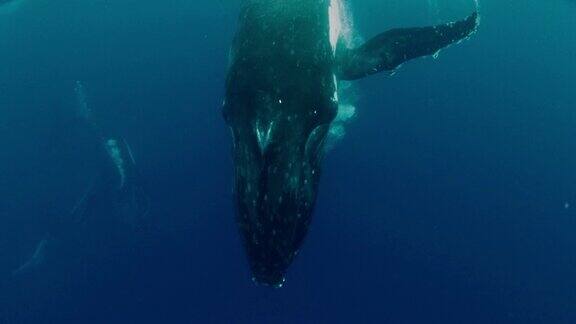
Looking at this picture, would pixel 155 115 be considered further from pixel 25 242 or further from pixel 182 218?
pixel 25 242

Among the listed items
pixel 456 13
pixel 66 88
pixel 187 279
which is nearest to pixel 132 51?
pixel 66 88

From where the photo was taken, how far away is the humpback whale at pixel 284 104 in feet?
30.5

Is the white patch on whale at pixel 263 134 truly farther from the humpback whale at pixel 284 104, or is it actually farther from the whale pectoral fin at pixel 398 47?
the whale pectoral fin at pixel 398 47

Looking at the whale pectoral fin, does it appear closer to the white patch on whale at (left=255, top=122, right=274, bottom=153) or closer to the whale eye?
the whale eye

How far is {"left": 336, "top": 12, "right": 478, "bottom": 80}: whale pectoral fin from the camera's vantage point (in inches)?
447

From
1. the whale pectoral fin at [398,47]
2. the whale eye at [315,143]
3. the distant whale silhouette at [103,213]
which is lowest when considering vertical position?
the distant whale silhouette at [103,213]

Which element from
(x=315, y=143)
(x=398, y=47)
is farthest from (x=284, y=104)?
(x=398, y=47)

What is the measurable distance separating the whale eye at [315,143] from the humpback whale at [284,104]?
0.07 feet

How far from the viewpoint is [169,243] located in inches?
720

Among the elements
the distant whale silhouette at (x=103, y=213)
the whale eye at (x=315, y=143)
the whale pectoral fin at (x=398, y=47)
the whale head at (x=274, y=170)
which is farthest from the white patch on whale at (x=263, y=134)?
the distant whale silhouette at (x=103, y=213)

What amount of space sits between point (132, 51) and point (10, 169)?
7.23m

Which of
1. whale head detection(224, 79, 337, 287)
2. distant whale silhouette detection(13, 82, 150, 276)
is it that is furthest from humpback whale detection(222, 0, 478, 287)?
distant whale silhouette detection(13, 82, 150, 276)

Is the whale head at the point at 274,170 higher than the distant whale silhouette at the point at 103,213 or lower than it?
higher

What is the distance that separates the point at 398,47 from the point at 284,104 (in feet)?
11.9
